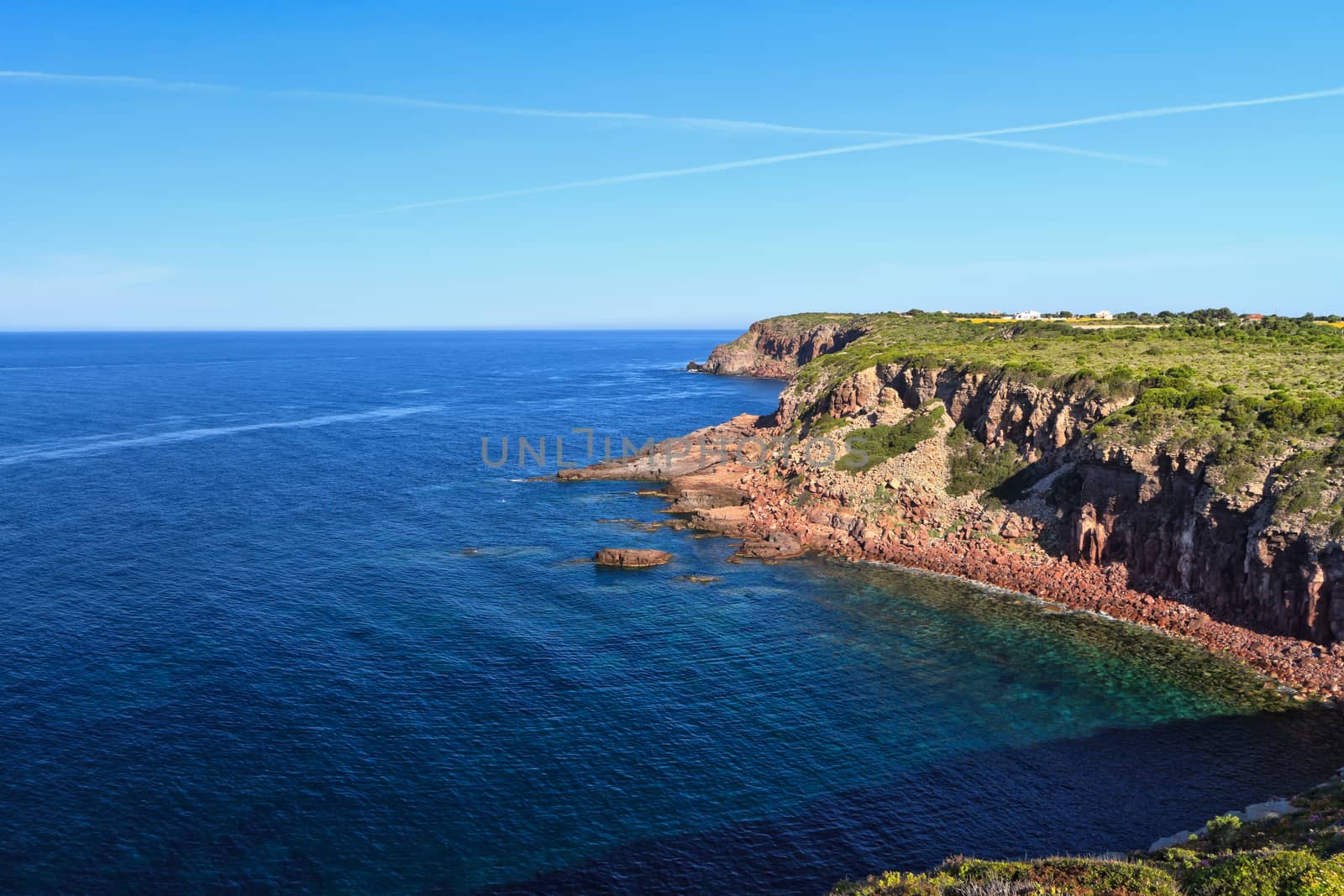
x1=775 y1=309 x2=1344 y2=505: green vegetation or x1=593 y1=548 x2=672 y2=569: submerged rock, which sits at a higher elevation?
x1=775 y1=309 x2=1344 y2=505: green vegetation

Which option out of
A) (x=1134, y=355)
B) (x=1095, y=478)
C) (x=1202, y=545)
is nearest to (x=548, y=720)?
(x=1202, y=545)

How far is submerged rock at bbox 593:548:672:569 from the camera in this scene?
8462 centimetres

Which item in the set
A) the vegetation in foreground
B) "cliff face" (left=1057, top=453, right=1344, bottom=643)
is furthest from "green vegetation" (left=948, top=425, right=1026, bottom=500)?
the vegetation in foreground

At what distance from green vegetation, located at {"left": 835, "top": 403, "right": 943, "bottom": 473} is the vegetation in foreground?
66.9 metres

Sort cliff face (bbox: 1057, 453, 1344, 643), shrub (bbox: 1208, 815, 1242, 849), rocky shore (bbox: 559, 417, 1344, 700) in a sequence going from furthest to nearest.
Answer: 1. rocky shore (bbox: 559, 417, 1344, 700)
2. cliff face (bbox: 1057, 453, 1344, 643)
3. shrub (bbox: 1208, 815, 1242, 849)

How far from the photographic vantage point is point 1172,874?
29.6 m

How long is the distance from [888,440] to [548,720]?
6397 cm

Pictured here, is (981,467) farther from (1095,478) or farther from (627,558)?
(627,558)

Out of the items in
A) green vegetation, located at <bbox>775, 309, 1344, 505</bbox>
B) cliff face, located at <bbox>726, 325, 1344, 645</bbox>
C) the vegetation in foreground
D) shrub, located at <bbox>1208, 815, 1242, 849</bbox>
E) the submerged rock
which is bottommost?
shrub, located at <bbox>1208, 815, 1242, 849</bbox>

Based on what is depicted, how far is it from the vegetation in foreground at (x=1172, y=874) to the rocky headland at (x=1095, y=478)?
29.5 m

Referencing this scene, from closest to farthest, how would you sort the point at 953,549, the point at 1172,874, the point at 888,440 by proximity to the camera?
1. the point at 1172,874
2. the point at 953,549
3. the point at 888,440

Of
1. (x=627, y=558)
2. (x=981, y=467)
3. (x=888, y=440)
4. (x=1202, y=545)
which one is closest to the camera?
(x=1202, y=545)

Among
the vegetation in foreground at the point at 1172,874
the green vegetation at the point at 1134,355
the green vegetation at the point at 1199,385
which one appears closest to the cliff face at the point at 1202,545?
the green vegetation at the point at 1199,385

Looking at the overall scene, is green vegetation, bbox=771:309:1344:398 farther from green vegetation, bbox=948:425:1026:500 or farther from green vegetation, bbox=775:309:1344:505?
green vegetation, bbox=948:425:1026:500
